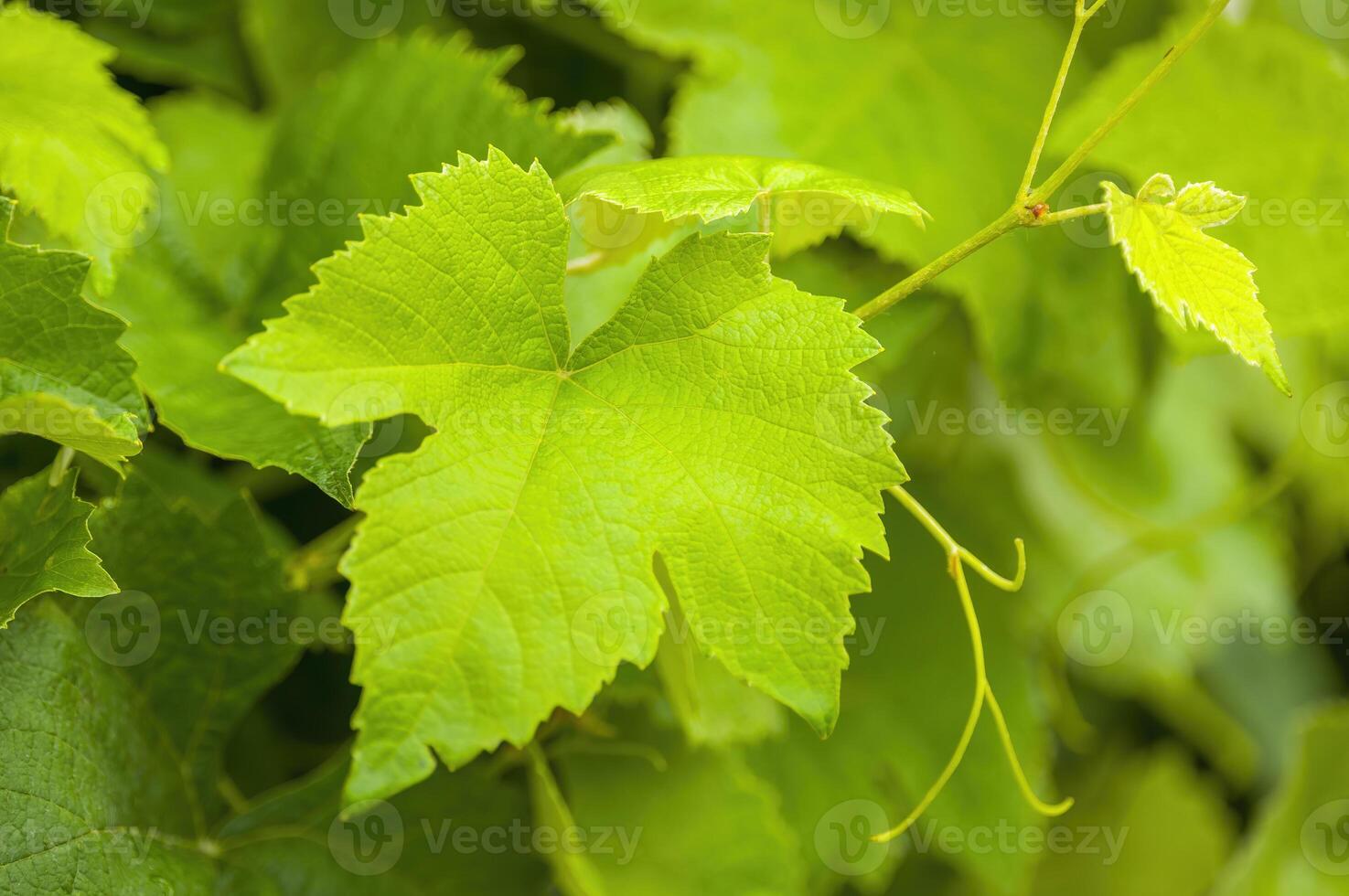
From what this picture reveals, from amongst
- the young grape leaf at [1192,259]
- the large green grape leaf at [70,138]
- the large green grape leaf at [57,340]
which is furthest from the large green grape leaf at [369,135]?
the young grape leaf at [1192,259]

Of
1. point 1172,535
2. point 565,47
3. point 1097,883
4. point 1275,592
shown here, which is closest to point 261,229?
point 565,47

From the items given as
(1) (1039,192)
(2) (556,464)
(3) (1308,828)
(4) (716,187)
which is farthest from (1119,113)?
(3) (1308,828)

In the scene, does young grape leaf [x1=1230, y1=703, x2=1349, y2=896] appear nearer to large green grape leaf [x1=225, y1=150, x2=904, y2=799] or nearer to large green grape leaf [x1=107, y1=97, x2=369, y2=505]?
large green grape leaf [x1=225, y1=150, x2=904, y2=799]

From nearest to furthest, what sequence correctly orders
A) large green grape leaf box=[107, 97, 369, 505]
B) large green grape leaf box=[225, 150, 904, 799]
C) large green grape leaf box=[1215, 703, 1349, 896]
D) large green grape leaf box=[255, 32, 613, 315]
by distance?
large green grape leaf box=[225, 150, 904, 799] < large green grape leaf box=[107, 97, 369, 505] < large green grape leaf box=[255, 32, 613, 315] < large green grape leaf box=[1215, 703, 1349, 896]

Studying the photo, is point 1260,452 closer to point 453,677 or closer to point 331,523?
point 331,523

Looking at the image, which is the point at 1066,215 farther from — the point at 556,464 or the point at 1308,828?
the point at 1308,828

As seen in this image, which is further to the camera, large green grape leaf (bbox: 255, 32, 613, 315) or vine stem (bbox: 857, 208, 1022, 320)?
large green grape leaf (bbox: 255, 32, 613, 315)

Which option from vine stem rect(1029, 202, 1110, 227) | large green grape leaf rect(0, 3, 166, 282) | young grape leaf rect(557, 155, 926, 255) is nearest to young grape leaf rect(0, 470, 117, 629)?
large green grape leaf rect(0, 3, 166, 282)

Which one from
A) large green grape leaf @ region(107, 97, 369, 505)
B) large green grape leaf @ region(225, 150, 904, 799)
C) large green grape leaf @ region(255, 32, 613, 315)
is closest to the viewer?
large green grape leaf @ region(225, 150, 904, 799)
